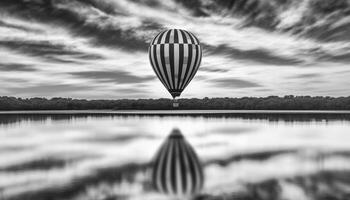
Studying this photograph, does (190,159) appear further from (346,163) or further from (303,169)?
(346,163)

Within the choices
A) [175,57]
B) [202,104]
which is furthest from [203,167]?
[202,104]

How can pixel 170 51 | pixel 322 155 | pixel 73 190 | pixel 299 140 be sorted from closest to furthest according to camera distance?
pixel 73 190 < pixel 322 155 < pixel 299 140 < pixel 170 51

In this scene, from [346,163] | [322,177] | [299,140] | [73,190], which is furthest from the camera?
[299,140]

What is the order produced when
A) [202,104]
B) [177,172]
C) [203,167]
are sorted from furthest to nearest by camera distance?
[202,104]
[203,167]
[177,172]

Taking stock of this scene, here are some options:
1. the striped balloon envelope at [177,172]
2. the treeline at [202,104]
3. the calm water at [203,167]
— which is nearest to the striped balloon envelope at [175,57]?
the calm water at [203,167]

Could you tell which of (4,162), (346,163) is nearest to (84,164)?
(4,162)

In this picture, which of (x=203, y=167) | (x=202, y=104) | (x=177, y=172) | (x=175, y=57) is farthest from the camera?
(x=202, y=104)

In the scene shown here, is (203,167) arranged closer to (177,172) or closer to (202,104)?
(177,172)
